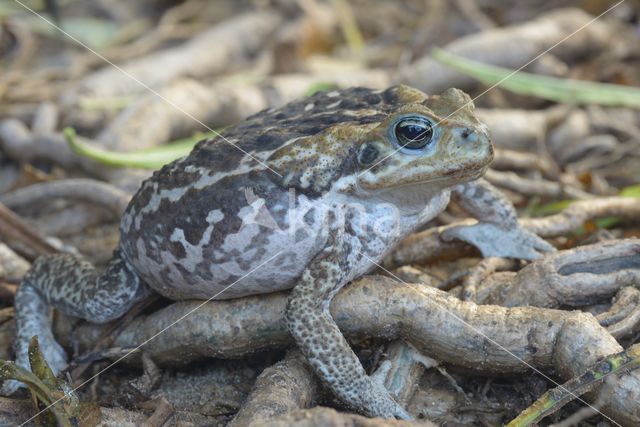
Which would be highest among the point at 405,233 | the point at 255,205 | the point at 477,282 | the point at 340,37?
the point at 255,205

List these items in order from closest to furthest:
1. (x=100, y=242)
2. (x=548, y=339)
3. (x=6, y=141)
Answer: (x=548, y=339) → (x=100, y=242) → (x=6, y=141)

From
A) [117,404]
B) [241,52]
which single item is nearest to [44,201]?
[117,404]

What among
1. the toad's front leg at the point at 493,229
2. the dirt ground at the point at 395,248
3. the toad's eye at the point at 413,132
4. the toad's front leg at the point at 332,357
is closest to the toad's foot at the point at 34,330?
the dirt ground at the point at 395,248

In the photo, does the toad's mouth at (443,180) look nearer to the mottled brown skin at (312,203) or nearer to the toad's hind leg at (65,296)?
the mottled brown skin at (312,203)

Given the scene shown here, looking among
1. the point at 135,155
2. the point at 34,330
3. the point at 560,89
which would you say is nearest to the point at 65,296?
the point at 34,330

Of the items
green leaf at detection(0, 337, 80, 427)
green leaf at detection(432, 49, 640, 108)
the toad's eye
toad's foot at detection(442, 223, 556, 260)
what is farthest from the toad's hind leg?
green leaf at detection(432, 49, 640, 108)

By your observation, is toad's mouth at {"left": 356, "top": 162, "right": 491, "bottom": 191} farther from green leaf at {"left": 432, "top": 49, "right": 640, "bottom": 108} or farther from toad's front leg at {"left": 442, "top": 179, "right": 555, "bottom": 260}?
green leaf at {"left": 432, "top": 49, "right": 640, "bottom": 108}

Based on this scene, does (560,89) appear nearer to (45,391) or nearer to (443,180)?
(443,180)

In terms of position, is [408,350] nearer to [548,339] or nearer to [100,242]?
[548,339]
